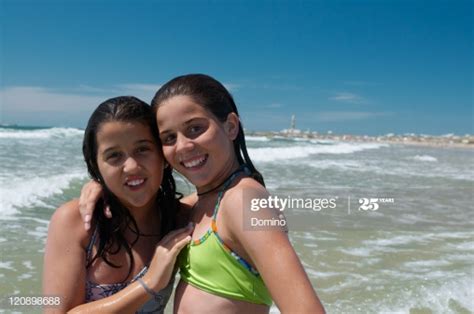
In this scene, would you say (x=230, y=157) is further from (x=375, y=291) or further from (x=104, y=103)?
(x=375, y=291)

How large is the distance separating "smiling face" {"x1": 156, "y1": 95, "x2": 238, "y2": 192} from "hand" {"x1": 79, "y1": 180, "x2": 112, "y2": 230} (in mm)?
409

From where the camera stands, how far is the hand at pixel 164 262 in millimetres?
2105

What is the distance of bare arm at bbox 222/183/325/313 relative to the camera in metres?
1.70

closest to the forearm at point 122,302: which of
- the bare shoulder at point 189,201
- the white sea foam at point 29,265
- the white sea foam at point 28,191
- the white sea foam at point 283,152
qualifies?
the bare shoulder at point 189,201

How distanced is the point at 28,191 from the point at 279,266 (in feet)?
29.5

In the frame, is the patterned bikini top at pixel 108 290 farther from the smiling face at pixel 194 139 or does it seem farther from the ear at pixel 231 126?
the ear at pixel 231 126

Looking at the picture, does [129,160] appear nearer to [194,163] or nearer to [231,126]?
[194,163]

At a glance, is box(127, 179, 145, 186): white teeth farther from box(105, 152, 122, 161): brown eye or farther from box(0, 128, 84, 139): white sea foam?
box(0, 128, 84, 139): white sea foam

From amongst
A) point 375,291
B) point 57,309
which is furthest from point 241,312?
point 375,291

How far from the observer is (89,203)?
2174mm

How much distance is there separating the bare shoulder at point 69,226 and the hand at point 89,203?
24 mm

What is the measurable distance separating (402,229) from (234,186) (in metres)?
6.16

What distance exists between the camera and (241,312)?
2031 millimetres

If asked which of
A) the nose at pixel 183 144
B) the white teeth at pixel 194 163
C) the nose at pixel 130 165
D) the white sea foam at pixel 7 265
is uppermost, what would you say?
the nose at pixel 183 144
